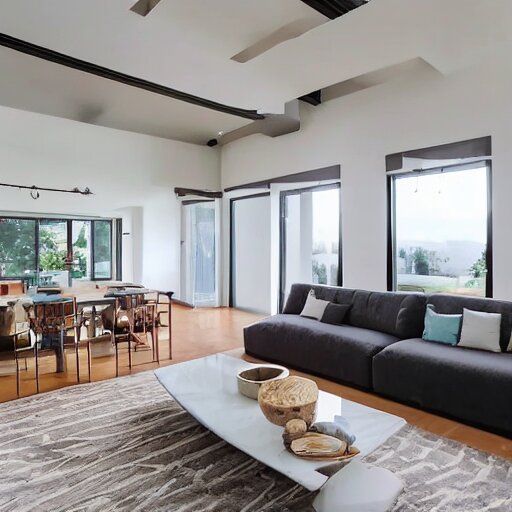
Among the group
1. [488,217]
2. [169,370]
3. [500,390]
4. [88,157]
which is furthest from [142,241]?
[500,390]

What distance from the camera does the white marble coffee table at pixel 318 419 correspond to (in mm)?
1732

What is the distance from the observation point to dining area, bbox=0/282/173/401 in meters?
3.37

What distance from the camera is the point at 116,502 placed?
193cm

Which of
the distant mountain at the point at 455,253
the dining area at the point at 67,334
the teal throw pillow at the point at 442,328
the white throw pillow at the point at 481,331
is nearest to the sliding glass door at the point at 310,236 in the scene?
the distant mountain at the point at 455,253

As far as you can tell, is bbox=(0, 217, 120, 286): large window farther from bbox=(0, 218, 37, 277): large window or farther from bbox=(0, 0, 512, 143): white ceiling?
bbox=(0, 0, 512, 143): white ceiling

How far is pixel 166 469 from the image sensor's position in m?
2.22

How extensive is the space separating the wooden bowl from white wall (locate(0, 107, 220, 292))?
5.20m

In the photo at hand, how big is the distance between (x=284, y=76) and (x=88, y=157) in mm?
3794

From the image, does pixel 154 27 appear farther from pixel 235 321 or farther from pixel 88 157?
pixel 235 321

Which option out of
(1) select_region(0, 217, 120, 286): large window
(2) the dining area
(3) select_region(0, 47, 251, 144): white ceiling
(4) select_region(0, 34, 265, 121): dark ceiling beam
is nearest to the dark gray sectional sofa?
(2) the dining area

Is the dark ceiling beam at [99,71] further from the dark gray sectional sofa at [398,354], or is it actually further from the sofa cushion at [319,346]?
the sofa cushion at [319,346]

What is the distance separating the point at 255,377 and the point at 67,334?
2.44 m

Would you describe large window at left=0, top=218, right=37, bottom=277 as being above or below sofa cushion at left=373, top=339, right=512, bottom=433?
above

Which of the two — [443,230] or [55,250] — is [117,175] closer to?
[55,250]
